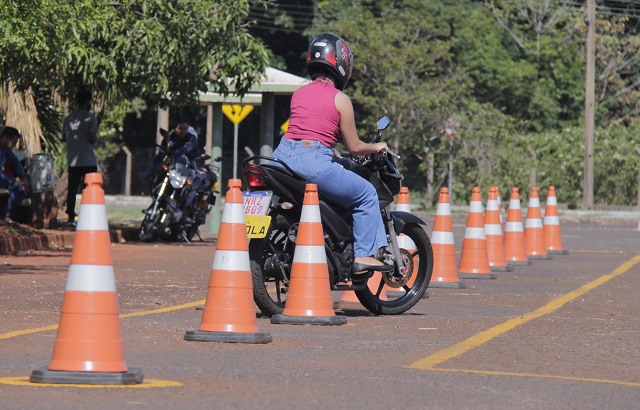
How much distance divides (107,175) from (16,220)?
26388 millimetres

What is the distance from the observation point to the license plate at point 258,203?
6.52m

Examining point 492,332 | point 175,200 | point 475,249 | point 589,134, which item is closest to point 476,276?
point 475,249

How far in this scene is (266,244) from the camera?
22.5 feet

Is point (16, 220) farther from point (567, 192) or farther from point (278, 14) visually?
point (278, 14)

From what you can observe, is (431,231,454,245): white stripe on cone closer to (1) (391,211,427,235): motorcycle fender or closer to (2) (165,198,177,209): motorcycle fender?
(1) (391,211,427,235): motorcycle fender

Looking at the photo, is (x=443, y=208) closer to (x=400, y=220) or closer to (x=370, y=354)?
(x=400, y=220)

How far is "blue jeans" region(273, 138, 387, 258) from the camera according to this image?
22.6 feet

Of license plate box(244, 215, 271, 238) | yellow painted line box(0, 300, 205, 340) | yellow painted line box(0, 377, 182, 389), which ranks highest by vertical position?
license plate box(244, 215, 271, 238)

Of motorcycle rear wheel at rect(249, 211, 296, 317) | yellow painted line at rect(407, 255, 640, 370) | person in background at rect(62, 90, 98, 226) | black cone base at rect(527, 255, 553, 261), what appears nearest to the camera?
yellow painted line at rect(407, 255, 640, 370)

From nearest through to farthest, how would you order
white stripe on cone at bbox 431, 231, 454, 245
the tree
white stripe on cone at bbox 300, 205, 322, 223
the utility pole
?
white stripe on cone at bbox 300, 205, 322, 223 < white stripe on cone at bbox 431, 231, 454, 245 < the tree < the utility pole

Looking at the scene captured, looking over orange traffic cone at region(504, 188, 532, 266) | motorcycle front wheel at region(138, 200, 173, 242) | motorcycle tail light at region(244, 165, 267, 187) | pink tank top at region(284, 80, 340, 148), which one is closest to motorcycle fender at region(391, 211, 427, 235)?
pink tank top at region(284, 80, 340, 148)

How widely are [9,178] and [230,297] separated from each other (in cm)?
821

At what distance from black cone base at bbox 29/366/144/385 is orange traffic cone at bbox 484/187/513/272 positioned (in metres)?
7.91

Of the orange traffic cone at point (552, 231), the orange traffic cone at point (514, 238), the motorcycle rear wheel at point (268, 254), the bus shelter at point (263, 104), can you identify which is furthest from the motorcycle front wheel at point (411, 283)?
the bus shelter at point (263, 104)
